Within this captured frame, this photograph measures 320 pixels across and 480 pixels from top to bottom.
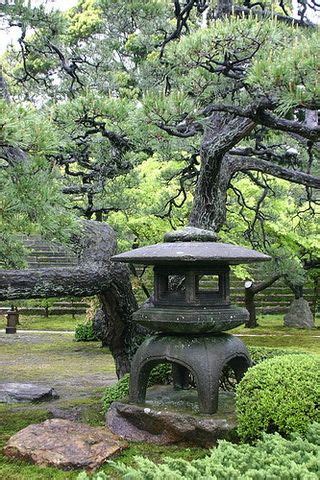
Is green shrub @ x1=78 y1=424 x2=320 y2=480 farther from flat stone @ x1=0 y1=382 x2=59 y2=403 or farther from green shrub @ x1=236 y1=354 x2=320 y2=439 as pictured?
flat stone @ x1=0 y1=382 x2=59 y2=403

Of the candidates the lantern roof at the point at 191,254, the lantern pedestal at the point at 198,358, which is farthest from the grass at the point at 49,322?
the lantern roof at the point at 191,254

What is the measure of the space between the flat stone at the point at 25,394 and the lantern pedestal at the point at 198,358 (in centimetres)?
207

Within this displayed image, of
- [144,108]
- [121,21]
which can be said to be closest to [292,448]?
[144,108]

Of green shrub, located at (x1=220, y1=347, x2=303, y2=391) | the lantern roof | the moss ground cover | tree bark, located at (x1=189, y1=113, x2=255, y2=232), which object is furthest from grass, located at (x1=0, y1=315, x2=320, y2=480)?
tree bark, located at (x1=189, y1=113, x2=255, y2=232)

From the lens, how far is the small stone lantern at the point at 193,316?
5.32 meters

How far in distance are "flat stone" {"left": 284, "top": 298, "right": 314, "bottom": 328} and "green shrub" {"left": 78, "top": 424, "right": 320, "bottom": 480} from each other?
44.2ft

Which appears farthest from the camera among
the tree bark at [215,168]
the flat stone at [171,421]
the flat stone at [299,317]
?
the flat stone at [299,317]

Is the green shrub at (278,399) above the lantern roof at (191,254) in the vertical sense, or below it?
below

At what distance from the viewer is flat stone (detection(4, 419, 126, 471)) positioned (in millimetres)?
4566

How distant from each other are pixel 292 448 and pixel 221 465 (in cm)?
72

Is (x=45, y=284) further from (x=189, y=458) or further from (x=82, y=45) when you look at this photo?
(x=82, y=45)

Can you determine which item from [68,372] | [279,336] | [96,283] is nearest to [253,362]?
[96,283]

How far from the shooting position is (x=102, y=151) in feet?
23.7

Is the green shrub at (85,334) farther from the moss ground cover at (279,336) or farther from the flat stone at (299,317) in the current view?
the flat stone at (299,317)
